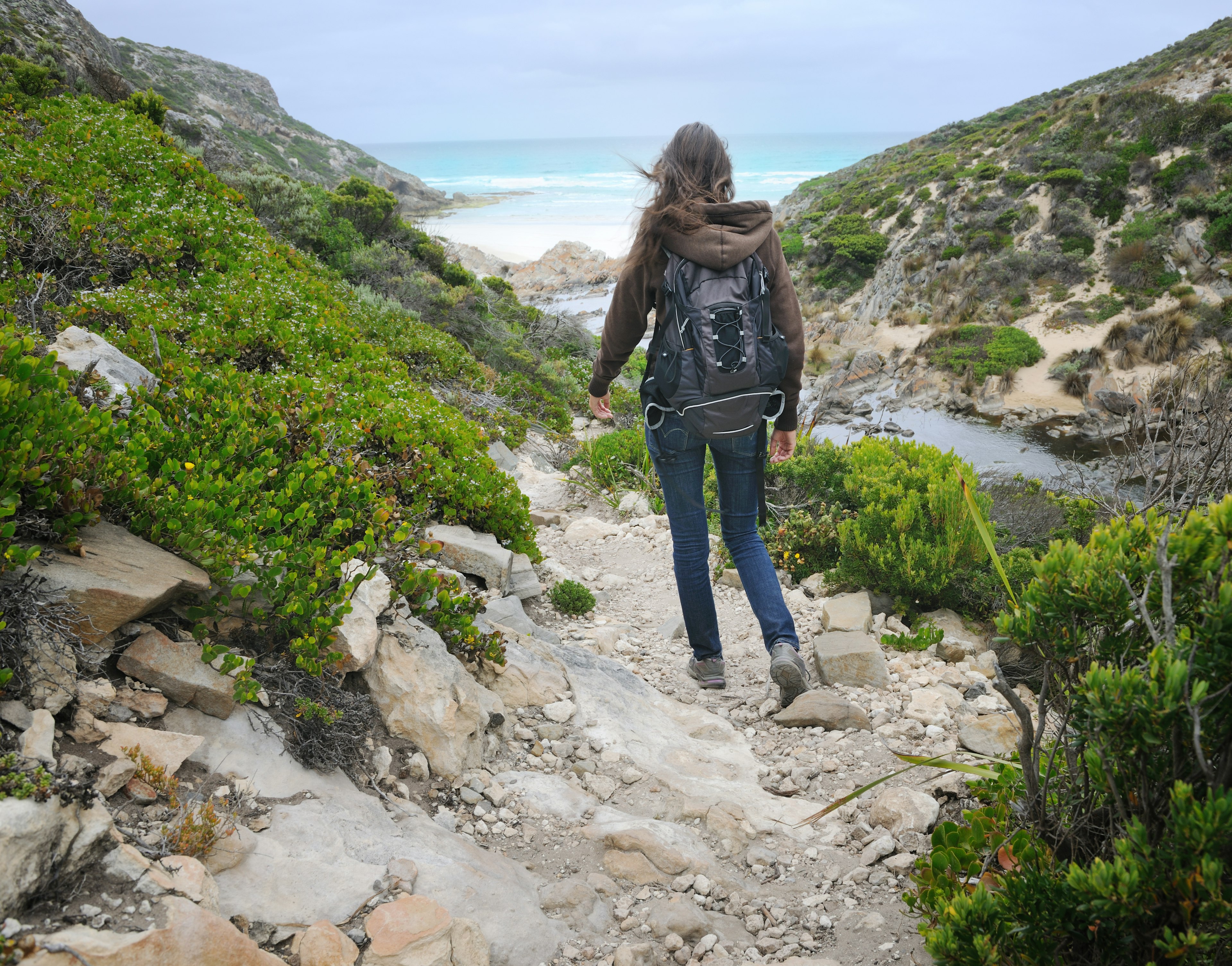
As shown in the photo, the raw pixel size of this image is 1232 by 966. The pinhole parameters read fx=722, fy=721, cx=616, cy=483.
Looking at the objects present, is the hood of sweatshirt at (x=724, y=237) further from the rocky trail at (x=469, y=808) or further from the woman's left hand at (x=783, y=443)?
the rocky trail at (x=469, y=808)

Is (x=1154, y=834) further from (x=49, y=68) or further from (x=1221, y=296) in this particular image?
(x=1221, y=296)

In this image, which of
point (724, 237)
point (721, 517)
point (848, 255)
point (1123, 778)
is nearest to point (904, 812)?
point (1123, 778)

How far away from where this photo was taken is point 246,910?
66.9 inches

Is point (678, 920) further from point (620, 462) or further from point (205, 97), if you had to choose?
point (205, 97)

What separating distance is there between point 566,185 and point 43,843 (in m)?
98.6

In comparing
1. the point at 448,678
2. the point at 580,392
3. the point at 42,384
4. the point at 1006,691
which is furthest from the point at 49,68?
the point at 1006,691

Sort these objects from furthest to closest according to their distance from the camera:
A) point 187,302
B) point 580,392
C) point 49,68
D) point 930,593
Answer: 1. point 580,392
2. point 49,68
3. point 187,302
4. point 930,593

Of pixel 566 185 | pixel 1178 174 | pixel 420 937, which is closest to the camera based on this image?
pixel 420 937

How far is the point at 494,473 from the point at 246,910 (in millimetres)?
3413

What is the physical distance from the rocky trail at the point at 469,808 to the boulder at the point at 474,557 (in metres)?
0.42

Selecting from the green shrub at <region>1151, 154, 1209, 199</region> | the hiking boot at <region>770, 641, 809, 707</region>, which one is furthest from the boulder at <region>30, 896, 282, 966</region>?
the green shrub at <region>1151, 154, 1209, 199</region>

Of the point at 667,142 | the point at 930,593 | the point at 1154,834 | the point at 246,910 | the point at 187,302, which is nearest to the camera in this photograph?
the point at 1154,834

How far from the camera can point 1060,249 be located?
23.3 metres

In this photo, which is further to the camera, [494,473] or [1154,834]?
[494,473]
